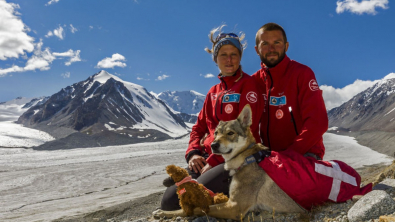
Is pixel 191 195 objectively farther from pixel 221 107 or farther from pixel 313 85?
pixel 313 85

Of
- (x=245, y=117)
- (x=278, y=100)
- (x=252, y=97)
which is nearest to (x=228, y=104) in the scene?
(x=252, y=97)

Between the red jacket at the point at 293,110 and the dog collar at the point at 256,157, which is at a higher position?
the red jacket at the point at 293,110

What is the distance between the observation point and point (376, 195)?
14.8 ft

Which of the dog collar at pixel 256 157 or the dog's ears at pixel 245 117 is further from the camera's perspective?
the dog's ears at pixel 245 117

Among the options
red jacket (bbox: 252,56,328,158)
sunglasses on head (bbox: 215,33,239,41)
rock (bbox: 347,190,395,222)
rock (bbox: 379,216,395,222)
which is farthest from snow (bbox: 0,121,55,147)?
rock (bbox: 379,216,395,222)

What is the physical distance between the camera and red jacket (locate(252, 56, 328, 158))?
16.9 feet

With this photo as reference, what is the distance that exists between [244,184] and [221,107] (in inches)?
75.3

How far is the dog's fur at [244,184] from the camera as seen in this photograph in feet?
16.3

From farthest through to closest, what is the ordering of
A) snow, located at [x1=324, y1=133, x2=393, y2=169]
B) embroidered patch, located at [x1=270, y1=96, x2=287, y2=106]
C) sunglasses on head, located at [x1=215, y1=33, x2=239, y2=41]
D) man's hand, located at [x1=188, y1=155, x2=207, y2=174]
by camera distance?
snow, located at [x1=324, y1=133, x2=393, y2=169] → sunglasses on head, located at [x1=215, y1=33, x2=239, y2=41] → man's hand, located at [x1=188, y1=155, x2=207, y2=174] → embroidered patch, located at [x1=270, y1=96, x2=287, y2=106]

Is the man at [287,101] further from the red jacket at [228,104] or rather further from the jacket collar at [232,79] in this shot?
the jacket collar at [232,79]

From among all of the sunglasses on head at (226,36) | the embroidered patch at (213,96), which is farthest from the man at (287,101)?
the embroidered patch at (213,96)

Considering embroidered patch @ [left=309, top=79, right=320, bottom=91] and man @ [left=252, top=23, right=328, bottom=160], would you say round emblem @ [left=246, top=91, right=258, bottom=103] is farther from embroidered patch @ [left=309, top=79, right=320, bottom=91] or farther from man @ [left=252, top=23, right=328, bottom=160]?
embroidered patch @ [left=309, top=79, right=320, bottom=91]

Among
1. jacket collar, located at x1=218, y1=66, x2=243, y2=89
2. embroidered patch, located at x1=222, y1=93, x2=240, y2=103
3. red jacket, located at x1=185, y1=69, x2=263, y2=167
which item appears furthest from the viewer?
jacket collar, located at x1=218, y1=66, x2=243, y2=89

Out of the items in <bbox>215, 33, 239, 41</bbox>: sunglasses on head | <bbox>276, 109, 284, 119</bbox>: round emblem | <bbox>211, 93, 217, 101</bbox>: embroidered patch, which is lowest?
<bbox>276, 109, 284, 119</bbox>: round emblem
